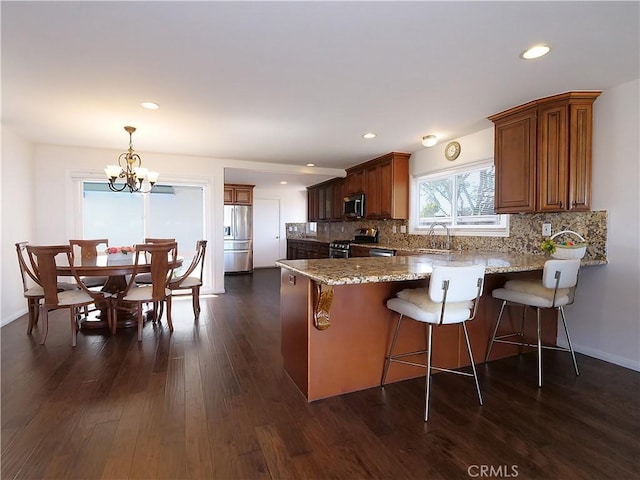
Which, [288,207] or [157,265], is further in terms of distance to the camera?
[288,207]

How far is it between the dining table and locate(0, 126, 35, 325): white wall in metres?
0.82

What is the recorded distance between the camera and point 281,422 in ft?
6.13

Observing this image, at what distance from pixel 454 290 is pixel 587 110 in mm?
2161

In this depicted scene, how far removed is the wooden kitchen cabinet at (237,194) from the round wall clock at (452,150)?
5.06 meters

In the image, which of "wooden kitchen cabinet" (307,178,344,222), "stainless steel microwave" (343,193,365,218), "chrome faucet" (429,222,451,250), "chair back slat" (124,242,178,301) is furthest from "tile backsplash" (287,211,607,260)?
Answer: "chair back slat" (124,242,178,301)

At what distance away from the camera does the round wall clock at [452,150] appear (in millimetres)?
4086

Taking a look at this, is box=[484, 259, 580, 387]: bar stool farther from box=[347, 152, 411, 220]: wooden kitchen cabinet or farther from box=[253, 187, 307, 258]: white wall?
box=[253, 187, 307, 258]: white wall

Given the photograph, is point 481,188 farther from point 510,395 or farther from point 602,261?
point 510,395

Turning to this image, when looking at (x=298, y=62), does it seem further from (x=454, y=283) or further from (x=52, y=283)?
(x=52, y=283)

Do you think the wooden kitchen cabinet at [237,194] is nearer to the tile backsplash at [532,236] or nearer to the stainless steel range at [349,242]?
the stainless steel range at [349,242]

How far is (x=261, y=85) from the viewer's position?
8.46 feet

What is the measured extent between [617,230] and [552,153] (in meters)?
0.80

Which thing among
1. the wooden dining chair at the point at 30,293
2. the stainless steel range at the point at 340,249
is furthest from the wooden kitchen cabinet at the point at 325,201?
the wooden dining chair at the point at 30,293

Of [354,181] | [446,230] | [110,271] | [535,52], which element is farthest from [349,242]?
[535,52]
